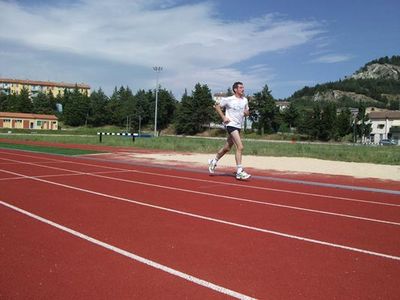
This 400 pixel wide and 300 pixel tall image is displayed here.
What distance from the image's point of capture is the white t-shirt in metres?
10.4

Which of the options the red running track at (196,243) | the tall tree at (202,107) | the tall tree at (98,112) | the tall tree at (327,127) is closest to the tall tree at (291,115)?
the tall tree at (327,127)

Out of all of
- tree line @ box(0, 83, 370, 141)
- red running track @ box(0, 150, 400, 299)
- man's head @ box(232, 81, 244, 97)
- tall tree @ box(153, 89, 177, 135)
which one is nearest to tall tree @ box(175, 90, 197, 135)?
tree line @ box(0, 83, 370, 141)

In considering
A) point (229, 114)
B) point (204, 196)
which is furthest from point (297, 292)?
point (229, 114)

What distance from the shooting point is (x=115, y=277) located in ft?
12.2

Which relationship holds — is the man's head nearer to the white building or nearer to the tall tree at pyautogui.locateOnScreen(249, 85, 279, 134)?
the tall tree at pyautogui.locateOnScreen(249, 85, 279, 134)

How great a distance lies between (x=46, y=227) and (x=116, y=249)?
4.34 feet

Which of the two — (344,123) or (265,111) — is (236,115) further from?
(265,111)

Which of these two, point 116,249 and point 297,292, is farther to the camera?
point 116,249

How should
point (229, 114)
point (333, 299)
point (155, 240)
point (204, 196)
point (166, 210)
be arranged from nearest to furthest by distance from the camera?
point (333, 299) → point (155, 240) → point (166, 210) → point (204, 196) → point (229, 114)

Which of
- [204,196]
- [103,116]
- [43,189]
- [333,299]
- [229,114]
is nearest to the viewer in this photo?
[333,299]

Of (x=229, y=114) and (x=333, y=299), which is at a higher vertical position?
(x=229, y=114)

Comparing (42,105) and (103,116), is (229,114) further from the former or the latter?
(42,105)

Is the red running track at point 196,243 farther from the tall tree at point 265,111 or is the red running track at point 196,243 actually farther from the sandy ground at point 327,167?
the tall tree at point 265,111

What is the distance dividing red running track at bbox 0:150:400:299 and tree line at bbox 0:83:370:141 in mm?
72327
